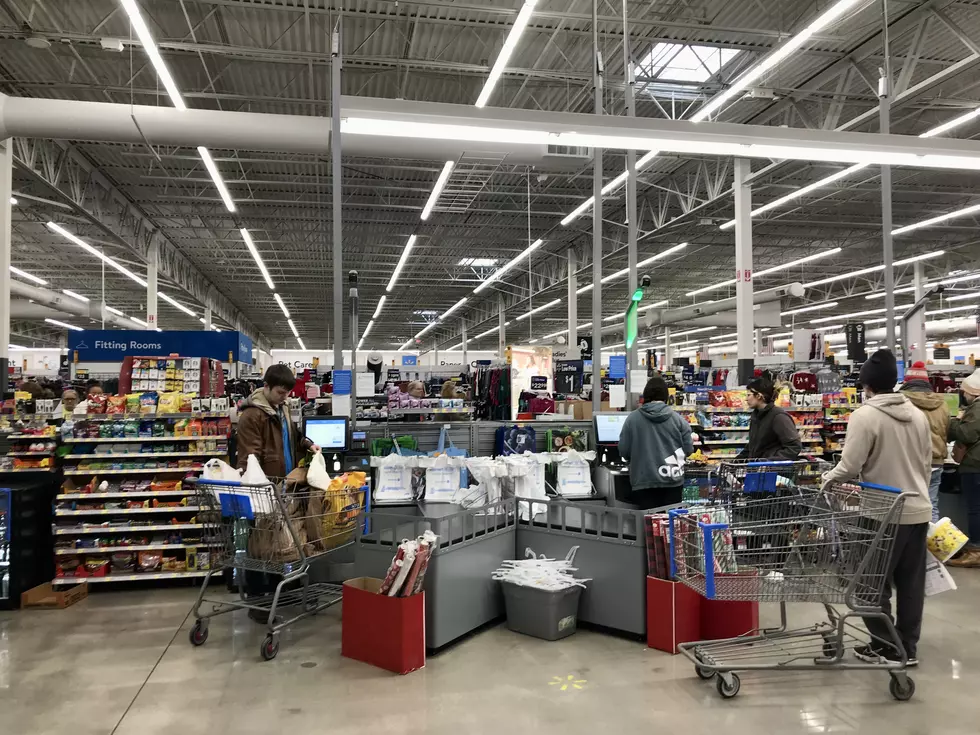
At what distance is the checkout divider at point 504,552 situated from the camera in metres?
4.05

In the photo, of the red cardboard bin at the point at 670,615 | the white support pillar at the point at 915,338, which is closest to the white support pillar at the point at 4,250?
the red cardboard bin at the point at 670,615

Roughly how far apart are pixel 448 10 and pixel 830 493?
738cm

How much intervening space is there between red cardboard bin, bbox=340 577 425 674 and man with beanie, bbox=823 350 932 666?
238 cm

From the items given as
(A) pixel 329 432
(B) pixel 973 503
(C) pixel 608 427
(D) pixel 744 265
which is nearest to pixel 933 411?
(B) pixel 973 503

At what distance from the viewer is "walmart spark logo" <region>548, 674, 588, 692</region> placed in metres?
3.55

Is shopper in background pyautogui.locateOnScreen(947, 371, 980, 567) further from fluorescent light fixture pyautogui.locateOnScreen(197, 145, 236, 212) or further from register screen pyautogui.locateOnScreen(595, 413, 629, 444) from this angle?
fluorescent light fixture pyautogui.locateOnScreen(197, 145, 236, 212)

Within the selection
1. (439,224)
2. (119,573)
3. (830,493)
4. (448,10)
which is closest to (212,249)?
(439,224)

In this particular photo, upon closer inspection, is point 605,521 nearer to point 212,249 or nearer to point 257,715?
point 257,715

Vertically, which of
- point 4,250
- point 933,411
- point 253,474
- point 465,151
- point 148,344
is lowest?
point 253,474

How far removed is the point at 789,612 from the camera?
479cm

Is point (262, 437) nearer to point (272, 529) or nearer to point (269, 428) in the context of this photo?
point (269, 428)

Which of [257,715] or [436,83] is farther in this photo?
[436,83]

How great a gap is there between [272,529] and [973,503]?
21.2ft

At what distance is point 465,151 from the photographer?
27.4 ft
